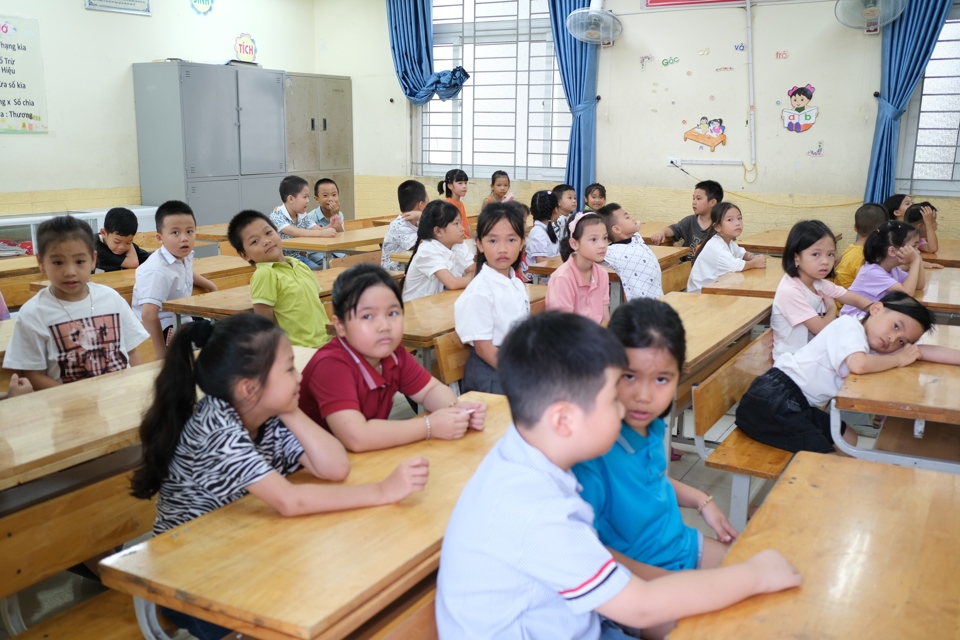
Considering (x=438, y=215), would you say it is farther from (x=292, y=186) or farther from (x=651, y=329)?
(x=651, y=329)

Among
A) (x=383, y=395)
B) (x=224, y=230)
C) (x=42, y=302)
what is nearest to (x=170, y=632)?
(x=383, y=395)

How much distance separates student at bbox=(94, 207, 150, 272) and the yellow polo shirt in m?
1.53

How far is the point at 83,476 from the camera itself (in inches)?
86.6

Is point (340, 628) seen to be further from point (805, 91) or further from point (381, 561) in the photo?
point (805, 91)

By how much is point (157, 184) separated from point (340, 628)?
6949mm

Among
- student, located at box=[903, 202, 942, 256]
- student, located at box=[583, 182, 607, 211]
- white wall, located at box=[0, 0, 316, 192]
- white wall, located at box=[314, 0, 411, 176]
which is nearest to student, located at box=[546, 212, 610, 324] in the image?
student, located at box=[903, 202, 942, 256]

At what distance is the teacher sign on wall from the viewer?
6.15 m

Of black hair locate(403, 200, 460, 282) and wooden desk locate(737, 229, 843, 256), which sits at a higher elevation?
black hair locate(403, 200, 460, 282)

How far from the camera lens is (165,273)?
377 cm

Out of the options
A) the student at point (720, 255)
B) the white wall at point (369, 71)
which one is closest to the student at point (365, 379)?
the student at point (720, 255)

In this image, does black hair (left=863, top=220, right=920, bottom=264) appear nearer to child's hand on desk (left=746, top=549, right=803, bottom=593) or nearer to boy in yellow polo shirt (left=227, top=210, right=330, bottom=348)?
boy in yellow polo shirt (left=227, top=210, right=330, bottom=348)

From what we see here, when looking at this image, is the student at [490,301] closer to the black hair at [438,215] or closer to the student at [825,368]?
the student at [825,368]

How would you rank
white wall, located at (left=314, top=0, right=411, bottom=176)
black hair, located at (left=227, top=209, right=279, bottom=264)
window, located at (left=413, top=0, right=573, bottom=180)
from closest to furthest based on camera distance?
1. black hair, located at (left=227, top=209, right=279, bottom=264)
2. window, located at (left=413, top=0, right=573, bottom=180)
3. white wall, located at (left=314, top=0, right=411, bottom=176)

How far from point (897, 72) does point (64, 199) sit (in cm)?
696
